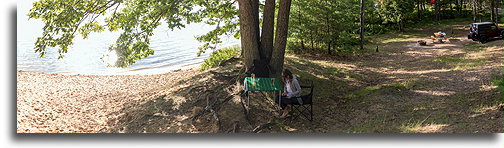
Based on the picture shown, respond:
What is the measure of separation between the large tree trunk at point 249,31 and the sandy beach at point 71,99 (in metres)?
1.91

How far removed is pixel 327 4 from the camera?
10.6 m

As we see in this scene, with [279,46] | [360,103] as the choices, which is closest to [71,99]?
[279,46]

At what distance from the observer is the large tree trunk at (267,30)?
20.1 ft

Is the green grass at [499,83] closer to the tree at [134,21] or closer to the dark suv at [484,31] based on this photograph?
the dark suv at [484,31]

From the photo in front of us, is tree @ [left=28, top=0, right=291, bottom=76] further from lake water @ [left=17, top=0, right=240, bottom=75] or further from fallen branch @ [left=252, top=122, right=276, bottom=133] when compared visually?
fallen branch @ [left=252, top=122, right=276, bottom=133]

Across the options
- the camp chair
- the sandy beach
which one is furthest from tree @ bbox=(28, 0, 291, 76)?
the camp chair

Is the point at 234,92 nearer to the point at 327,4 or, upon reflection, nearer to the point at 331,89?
the point at 331,89

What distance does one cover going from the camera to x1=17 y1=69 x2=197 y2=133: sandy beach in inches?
191

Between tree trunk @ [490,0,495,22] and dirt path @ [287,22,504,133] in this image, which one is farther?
tree trunk @ [490,0,495,22]

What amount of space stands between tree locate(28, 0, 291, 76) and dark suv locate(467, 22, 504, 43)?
124 inches

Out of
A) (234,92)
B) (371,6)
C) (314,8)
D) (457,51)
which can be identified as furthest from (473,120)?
(371,6)

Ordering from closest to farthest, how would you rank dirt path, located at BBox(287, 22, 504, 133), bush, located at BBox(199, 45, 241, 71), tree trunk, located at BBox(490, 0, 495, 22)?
dirt path, located at BBox(287, 22, 504, 133) → tree trunk, located at BBox(490, 0, 495, 22) → bush, located at BBox(199, 45, 241, 71)

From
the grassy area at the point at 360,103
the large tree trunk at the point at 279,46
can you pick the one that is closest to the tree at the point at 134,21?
the large tree trunk at the point at 279,46

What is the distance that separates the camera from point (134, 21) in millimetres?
5652
